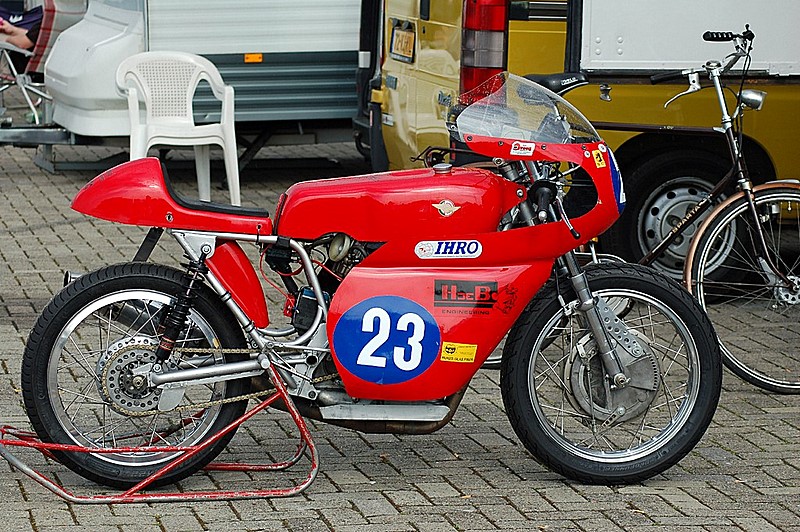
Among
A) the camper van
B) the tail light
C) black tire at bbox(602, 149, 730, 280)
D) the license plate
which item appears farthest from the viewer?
the camper van

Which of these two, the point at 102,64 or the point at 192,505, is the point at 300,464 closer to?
the point at 192,505

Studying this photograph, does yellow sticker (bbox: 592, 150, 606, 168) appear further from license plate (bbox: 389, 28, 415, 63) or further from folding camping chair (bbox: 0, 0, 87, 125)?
folding camping chair (bbox: 0, 0, 87, 125)

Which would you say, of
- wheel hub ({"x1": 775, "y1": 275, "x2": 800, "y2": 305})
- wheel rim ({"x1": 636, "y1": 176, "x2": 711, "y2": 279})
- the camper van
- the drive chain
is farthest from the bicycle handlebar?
the camper van

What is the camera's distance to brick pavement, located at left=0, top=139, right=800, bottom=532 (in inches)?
180

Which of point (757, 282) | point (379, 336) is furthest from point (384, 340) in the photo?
point (757, 282)

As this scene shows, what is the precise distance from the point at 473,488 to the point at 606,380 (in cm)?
61

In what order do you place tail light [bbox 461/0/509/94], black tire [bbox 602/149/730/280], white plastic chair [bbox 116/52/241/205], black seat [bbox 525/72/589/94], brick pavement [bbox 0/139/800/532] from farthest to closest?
white plastic chair [bbox 116/52/241/205] < black tire [bbox 602/149/730/280] < tail light [bbox 461/0/509/94] < black seat [bbox 525/72/589/94] < brick pavement [bbox 0/139/800/532]

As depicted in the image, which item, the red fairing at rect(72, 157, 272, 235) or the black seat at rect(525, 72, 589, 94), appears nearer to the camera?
the red fairing at rect(72, 157, 272, 235)

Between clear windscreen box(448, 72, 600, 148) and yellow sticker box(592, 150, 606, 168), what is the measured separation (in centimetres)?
6

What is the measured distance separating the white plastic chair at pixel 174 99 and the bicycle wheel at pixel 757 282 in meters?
4.07

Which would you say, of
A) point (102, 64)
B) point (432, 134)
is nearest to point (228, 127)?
point (102, 64)

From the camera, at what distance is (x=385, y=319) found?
4691mm

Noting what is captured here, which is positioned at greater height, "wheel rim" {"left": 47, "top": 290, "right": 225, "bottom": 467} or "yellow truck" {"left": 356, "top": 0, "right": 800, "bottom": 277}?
"yellow truck" {"left": 356, "top": 0, "right": 800, "bottom": 277}

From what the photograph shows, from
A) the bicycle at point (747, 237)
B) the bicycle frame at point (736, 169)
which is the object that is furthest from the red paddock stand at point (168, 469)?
the bicycle frame at point (736, 169)
